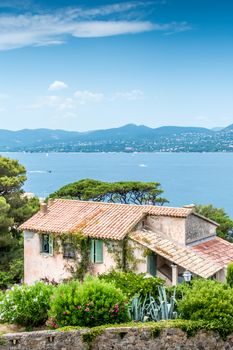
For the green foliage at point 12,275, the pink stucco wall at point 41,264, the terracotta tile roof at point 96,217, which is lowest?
the green foliage at point 12,275

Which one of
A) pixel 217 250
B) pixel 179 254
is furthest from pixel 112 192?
pixel 179 254

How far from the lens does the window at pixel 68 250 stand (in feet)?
85.8

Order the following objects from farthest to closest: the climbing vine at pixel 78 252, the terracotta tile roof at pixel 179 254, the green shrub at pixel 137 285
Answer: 1. the climbing vine at pixel 78 252
2. the terracotta tile roof at pixel 179 254
3. the green shrub at pixel 137 285

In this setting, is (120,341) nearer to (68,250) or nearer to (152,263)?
(152,263)

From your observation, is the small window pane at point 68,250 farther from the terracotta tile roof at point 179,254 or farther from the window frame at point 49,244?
the terracotta tile roof at point 179,254

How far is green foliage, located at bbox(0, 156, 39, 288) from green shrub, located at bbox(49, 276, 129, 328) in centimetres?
1736

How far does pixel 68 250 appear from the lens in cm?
2633

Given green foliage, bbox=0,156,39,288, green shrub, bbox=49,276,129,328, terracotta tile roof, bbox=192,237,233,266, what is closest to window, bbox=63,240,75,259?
terracotta tile roof, bbox=192,237,233,266

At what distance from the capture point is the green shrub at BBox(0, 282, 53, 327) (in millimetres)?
15680

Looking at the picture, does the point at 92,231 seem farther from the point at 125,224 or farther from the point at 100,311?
the point at 100,311

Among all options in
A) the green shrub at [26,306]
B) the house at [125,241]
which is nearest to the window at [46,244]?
the house at [125,241]

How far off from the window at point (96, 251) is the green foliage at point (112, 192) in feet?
92.9

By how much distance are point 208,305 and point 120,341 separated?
2459 mm

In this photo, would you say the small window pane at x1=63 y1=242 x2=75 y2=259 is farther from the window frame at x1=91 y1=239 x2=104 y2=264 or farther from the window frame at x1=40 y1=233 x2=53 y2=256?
the window frame at x1=91 y1=239 x2=104 y2=264
